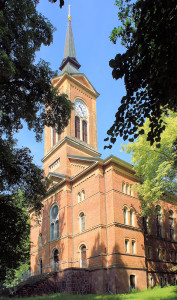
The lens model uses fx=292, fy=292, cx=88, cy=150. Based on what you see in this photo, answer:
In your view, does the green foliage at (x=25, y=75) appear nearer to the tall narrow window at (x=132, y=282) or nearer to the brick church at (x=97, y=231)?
the brick church at (x=97, y=231)

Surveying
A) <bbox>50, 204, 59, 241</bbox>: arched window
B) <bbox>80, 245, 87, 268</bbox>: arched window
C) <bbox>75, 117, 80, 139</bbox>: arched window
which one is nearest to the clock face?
<bbox>75, 117, 80, 139</bbox>: arched window

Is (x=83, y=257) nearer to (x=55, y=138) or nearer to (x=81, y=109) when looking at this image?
(x=55, y=138)

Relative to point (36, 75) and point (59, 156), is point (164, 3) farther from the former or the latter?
point (59, 156)

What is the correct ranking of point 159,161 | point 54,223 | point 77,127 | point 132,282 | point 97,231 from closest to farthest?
point 159,161 → point 132,282 → point 97,231 → point 54,223 → point 77,127

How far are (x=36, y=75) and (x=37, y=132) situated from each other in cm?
320

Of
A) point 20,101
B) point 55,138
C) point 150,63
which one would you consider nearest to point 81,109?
point 55,138

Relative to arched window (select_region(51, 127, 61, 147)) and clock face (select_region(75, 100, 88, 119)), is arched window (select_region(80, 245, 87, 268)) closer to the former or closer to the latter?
arched window (select_region(51, 127, 61, 147))

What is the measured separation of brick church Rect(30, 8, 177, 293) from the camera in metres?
23.4

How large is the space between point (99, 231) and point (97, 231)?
30 cm

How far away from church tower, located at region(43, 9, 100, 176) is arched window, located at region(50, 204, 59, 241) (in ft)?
13.1

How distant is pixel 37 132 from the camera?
16.0 m

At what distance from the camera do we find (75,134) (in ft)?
119

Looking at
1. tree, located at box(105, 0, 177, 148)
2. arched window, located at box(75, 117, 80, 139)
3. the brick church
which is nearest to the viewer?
tree, located at box(105, 0, 177, 148)

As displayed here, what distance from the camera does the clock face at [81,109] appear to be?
38213 millimetres
